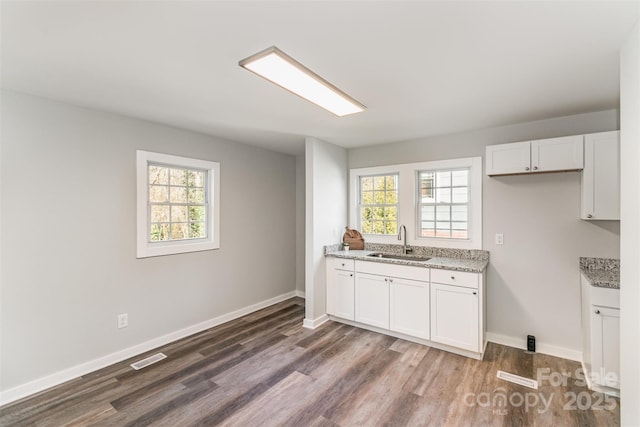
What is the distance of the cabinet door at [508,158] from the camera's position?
2908 mm

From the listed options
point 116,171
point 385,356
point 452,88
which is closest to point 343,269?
point 385,356

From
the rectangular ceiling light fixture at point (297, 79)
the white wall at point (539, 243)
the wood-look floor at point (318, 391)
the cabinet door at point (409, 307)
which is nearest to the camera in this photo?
the rectangular ceiling light fixture at point (297, 79)

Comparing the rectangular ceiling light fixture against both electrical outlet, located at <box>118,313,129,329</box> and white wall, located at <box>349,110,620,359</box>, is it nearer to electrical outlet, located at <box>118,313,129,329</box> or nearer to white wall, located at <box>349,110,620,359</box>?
white wall, located at <box>349,110,620,359</box>

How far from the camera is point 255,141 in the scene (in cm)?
402

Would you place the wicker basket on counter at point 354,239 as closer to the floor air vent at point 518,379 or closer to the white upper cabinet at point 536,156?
the white upper cabinet at point 536,156

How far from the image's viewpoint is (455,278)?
9.82ft

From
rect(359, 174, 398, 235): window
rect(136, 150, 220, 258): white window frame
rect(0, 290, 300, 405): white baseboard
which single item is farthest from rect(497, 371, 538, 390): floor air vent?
rect(136, 150, 220, 258): white window frame

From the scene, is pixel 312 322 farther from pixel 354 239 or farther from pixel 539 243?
pixel 539 243

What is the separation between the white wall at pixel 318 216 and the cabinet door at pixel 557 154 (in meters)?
2.34

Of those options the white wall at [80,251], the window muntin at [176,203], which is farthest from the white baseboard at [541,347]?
the window muntin at [176,203]

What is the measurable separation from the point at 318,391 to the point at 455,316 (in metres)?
1.61

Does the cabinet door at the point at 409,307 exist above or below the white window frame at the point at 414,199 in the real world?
below

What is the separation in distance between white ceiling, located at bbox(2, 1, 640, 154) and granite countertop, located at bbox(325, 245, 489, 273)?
1.56 m

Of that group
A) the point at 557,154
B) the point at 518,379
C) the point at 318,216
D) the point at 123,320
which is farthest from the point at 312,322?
the point at 557,154
